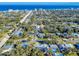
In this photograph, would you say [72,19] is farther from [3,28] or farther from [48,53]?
[3,28]

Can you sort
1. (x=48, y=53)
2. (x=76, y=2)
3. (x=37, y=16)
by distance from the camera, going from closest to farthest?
(x=48, y=53)
(x=76, y=2)
(x=37, y=16)

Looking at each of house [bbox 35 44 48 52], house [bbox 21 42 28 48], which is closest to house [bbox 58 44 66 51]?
house [bbox 35 44 48 52]

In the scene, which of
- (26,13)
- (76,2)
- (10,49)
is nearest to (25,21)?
(26,13)

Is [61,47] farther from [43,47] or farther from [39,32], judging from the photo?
[39,32]

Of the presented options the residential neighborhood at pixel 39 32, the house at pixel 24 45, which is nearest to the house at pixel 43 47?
the residential neighborhood at pixel 39 32

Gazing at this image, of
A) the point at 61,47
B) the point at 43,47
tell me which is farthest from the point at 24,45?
the point at 61,47

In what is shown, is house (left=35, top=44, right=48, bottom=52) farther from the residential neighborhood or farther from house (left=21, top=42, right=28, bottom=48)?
house (left=21, top=42, right=28, bottom=48)

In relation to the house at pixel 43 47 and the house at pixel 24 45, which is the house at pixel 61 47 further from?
the house at pixel 24 45

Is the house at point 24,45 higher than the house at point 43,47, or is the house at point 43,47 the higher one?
the house at point 24,45

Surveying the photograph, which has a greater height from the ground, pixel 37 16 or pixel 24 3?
pixel 24 3

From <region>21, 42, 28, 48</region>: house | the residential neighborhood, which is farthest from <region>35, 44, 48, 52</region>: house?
<region>21, 42, 28, 48</region>: house

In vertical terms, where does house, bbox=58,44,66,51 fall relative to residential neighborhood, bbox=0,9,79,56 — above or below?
below
